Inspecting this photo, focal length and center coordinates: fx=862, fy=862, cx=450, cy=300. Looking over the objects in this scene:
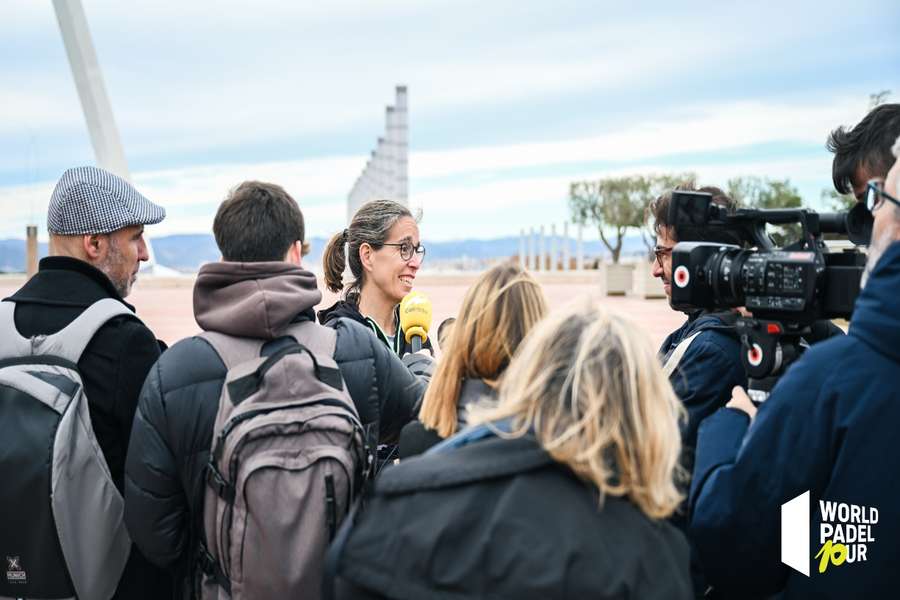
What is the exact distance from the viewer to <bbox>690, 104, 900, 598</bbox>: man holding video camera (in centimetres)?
198

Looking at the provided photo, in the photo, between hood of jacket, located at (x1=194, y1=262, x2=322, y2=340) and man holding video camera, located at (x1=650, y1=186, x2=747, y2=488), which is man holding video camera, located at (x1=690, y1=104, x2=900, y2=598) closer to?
man holding video camera, located at (x1=650, y1=186, x2=747, y2=488)

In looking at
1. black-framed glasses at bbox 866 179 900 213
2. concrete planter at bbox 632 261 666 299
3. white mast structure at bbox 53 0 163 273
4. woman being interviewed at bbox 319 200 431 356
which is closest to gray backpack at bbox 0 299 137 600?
woman being interviewed at bbox 319 200 431 356

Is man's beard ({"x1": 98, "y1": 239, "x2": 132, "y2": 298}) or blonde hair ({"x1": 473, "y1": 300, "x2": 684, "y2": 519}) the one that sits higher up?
man's beard ({"x1": 98, "y1": 239, "x2": 132, "y2": 298})

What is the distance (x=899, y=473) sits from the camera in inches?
79.3

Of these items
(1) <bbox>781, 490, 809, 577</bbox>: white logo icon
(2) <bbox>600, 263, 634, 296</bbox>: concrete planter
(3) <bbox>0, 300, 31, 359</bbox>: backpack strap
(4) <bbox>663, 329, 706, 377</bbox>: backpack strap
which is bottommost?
(2) <bbox>600, 263, 634, 296</bbox>: concrete planter

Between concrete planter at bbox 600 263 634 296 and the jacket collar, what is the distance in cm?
3135

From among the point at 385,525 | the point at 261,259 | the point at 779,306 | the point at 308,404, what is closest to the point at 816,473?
the point at 779,306

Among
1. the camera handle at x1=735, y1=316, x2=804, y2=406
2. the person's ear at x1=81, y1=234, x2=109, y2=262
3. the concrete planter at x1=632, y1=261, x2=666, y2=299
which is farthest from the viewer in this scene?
the concrete planter at x1=632, y1=261, x2=666, y2=299

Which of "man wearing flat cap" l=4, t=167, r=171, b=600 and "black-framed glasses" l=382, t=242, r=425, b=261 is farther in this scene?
"black-framed glasses" l=382, t=242, r=425, b=261

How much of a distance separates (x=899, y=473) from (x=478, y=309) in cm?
107

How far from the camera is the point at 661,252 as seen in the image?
337cm

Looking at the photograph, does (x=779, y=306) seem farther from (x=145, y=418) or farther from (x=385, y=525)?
(x=145, y=418)

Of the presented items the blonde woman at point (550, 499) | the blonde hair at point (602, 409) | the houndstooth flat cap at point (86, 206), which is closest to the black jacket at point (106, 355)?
the houndstooth flat cap at point (86, 206)

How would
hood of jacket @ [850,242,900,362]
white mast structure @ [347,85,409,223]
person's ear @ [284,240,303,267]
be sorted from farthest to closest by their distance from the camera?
white mast structure @ [347,85,409,223] < person's ear @ [284,240,303,267] < hood of jacket @ [850,242,900,362]
